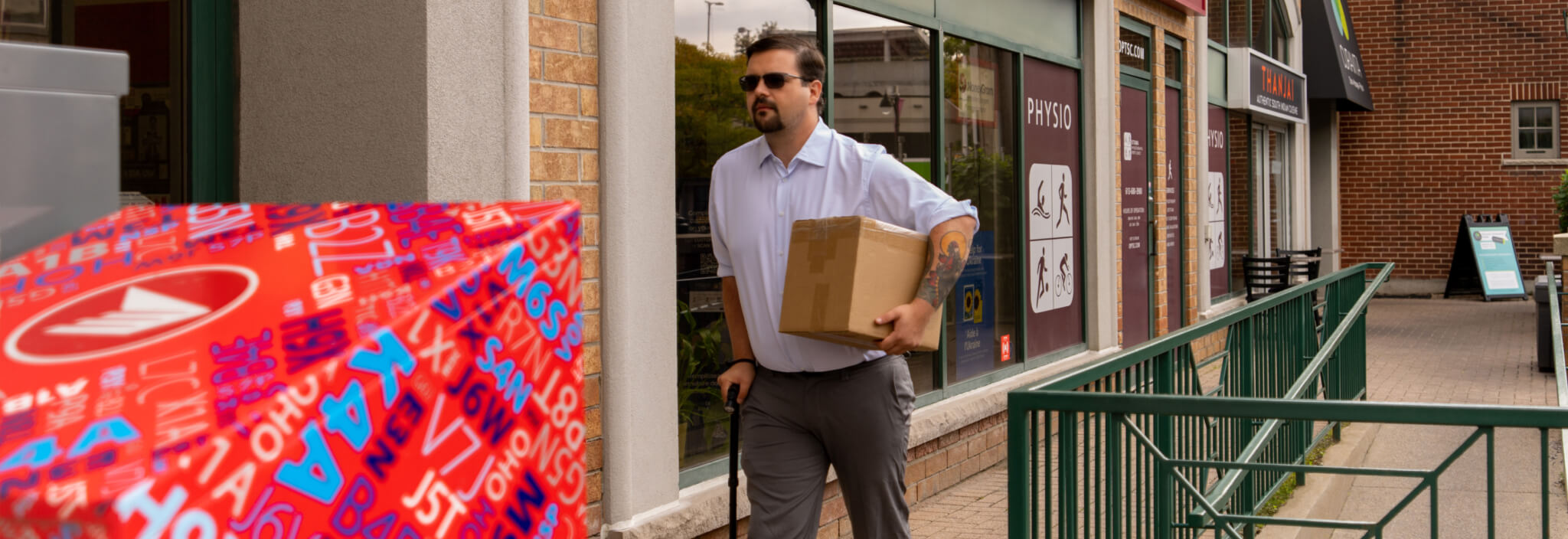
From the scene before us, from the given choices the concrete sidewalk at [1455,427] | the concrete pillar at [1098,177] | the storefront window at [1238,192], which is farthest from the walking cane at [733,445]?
the storefront window at [1238,192]

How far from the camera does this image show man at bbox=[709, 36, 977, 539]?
335cm

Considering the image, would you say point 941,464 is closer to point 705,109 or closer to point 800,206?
point 705,109

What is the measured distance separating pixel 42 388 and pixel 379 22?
8.39 feet

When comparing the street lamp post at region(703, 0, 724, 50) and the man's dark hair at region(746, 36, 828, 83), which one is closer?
the man's dark hair at region(746, 36, 828, 83)

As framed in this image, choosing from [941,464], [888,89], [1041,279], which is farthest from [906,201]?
[1041,279]

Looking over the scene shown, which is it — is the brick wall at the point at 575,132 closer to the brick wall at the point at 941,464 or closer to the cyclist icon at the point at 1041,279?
the brick wall at the point at 941,464

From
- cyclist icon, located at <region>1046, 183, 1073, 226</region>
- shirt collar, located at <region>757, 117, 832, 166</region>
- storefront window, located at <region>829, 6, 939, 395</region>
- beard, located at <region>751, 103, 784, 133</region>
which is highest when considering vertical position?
storefront window, located at <region>829, 6, 939, 395</region>

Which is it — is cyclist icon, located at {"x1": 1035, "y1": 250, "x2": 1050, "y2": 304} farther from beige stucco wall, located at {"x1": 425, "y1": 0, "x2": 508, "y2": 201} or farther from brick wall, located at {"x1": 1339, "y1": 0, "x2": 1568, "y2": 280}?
brick wall, located at {"x1": 1339, "y1": 0, "x2": 1568, "y2": 280}

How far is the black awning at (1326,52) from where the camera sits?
18.5 meters

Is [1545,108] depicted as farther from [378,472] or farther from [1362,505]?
[378,472]

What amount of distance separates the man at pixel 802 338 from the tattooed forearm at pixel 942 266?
2 cm

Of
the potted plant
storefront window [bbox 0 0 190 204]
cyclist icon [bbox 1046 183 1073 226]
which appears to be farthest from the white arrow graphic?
cyclist icon [bbox 1046 183 1073 226]

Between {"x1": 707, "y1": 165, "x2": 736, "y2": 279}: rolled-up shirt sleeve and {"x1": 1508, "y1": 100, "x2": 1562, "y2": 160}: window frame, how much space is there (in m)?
21.1

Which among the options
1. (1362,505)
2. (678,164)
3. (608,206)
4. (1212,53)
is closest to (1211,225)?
(1212,53)
